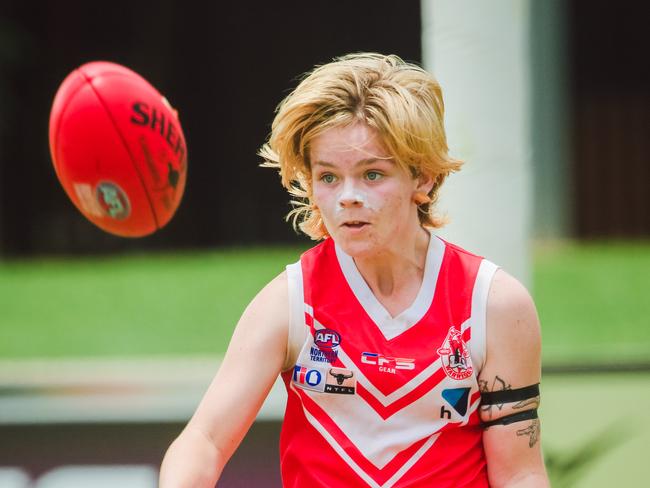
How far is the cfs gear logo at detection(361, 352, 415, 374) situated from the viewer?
234 centimetres

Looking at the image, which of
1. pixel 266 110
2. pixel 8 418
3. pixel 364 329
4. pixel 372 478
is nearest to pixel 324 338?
pixel 364 329

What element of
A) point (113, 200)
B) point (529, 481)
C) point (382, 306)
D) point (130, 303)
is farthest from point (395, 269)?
point (130, 303)

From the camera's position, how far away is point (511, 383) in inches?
93.2

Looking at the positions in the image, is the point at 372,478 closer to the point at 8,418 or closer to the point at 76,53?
the point at 8,418

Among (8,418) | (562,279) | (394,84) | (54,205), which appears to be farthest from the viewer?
(54,205)

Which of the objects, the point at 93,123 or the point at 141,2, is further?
the point at 141,2

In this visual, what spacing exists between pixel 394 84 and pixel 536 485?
3.19ft

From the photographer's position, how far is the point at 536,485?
2.38 m

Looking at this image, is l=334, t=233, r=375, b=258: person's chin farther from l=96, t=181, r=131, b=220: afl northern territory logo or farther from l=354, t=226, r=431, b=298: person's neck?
l=96, t=181, r=131, b=220: afl northern territory logo

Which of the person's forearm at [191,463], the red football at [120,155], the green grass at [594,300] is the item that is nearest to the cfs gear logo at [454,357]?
the person's forearm at [191,463]

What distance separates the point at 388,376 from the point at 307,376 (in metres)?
0.19

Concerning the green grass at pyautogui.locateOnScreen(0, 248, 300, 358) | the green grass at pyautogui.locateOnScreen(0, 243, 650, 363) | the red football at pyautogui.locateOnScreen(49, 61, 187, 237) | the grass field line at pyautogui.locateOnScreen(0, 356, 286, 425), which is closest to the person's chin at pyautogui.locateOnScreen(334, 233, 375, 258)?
the red football at pyautogui.locateOnScreen(49, 61, 187, 237)

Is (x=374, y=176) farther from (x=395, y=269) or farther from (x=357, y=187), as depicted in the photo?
(x=395, y=269)

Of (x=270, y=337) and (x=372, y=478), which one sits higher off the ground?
(x=270, y=337)
